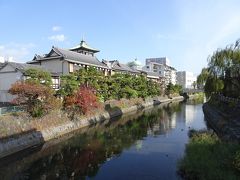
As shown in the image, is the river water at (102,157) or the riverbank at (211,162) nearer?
the riverbank at (211,162)

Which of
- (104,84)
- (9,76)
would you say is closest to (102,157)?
(9,76)

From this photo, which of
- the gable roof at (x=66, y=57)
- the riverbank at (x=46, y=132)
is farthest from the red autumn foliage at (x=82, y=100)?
the gable roof at (x=66, y=57)

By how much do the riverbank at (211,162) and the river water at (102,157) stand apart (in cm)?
123

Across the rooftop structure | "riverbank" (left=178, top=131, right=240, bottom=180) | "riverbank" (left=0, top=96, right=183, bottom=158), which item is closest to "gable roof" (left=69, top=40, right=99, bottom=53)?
the rooftop structure

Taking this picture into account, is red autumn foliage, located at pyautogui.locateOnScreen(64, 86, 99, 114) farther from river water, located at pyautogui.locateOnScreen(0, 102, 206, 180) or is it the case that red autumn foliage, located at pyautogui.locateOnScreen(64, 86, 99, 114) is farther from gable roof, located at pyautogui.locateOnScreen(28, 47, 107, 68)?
gable roof, located at pyautogui.locateOnScreen(28, 47, 107, 68)

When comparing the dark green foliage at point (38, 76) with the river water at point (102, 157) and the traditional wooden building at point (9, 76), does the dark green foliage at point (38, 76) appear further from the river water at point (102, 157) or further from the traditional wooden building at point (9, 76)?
the river water at point (102, 157)

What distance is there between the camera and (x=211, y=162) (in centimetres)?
1469

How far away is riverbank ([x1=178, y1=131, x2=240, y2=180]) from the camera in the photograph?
13.2 metres

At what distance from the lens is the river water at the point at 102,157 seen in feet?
57.5

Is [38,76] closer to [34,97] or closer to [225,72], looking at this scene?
[34,97]

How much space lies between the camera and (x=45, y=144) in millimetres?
24594

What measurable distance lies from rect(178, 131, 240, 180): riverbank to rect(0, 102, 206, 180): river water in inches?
48.4

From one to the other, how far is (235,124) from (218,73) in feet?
48.0

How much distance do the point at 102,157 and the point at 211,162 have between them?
929 centimetres
